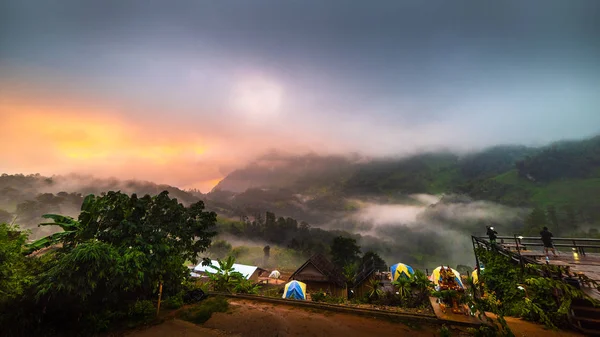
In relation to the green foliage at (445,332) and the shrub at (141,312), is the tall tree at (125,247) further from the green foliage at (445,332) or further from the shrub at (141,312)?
the green foliage at (445,332)

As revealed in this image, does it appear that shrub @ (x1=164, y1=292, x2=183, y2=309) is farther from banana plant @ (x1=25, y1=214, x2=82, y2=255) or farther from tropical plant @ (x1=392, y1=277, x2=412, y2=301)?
tropical plant @ (x1=392, y1=277, x2=412, y2=301)

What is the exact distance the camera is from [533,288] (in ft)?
35.3

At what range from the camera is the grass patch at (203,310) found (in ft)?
35.3

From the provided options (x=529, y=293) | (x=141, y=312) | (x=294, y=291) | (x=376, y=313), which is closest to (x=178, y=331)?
(x=141, y=312)

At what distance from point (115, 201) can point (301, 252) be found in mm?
99225

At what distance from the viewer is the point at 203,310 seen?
37.5 ft

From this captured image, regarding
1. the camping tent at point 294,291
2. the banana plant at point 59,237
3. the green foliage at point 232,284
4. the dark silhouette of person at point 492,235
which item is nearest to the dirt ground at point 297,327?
the green foliage at point 232,284

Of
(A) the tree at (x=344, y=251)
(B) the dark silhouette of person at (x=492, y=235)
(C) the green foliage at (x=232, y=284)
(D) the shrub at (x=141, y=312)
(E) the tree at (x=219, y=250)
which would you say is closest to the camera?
(D) the shrub at (x=141, y=312)

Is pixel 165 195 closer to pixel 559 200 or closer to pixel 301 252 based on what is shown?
pixel 301 252

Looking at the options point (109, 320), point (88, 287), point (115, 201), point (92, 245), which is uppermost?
point (115, 201)

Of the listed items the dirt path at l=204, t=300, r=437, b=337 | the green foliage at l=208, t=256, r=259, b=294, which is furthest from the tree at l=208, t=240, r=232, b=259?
the dirt path at l=204, t=300, r=437, b=337

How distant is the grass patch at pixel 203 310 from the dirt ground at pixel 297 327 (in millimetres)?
365

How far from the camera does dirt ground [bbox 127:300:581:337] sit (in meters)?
9.21

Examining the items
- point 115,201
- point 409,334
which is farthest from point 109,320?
point 409,334
